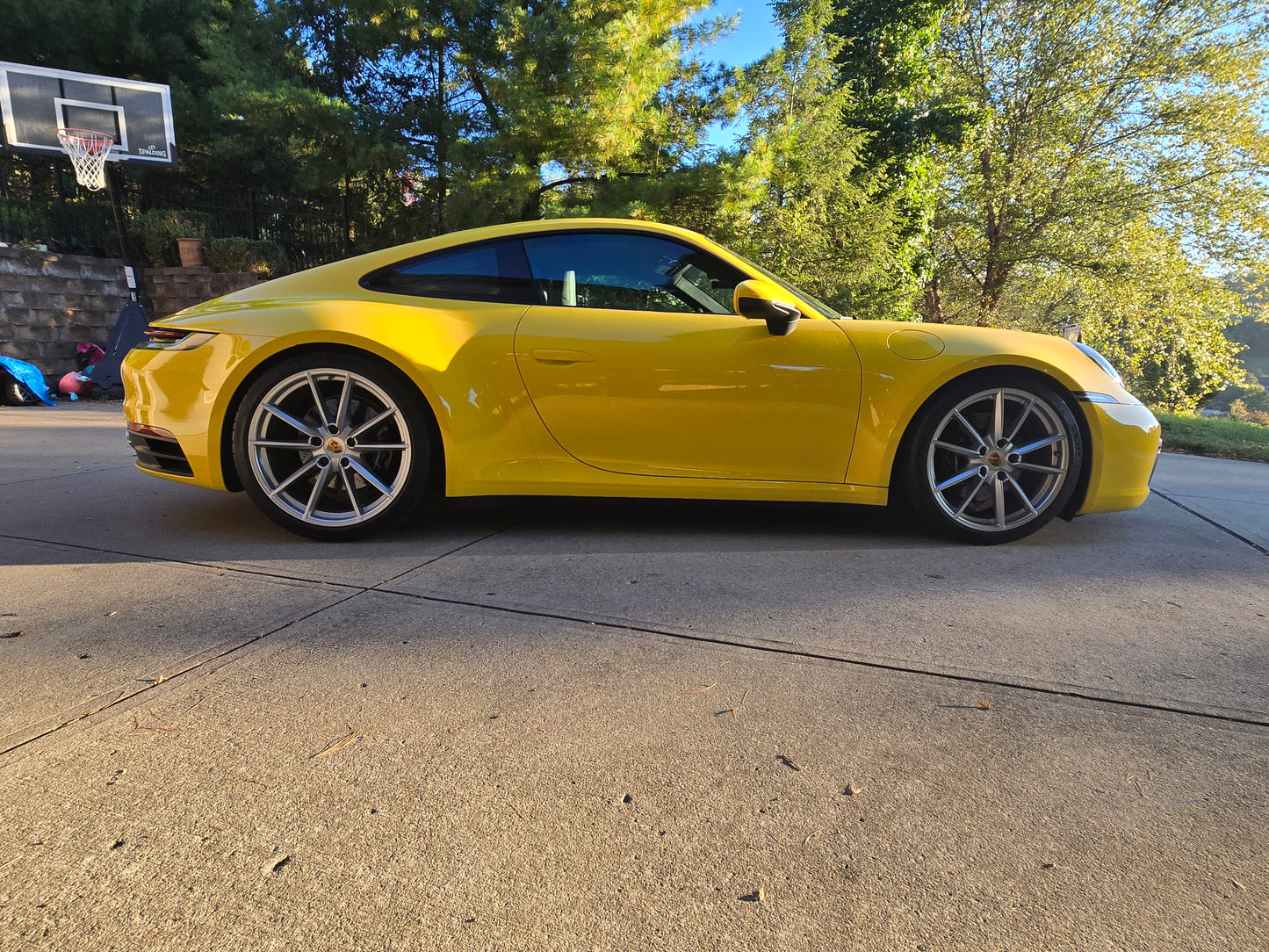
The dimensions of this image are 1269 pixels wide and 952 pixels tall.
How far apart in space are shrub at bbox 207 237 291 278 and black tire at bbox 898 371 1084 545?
1321 cm

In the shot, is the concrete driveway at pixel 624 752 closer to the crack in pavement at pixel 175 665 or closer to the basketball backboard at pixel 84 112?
the crack in pavement at pixel 175 665

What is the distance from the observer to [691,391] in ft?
9.46

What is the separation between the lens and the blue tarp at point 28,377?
8656 millimetres

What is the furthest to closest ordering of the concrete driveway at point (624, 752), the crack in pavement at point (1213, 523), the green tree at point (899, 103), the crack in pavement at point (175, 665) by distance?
1. the green tree at point (899, 103)
2. the crack in pavement at point (1213, 523)
3. the crack in pavement at point (175, 665)
4. the concrete driveway at point (624, 752)

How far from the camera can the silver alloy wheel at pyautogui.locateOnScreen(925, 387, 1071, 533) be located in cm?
301

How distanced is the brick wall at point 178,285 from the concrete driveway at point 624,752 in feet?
39.2

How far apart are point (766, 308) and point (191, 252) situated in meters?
13.3

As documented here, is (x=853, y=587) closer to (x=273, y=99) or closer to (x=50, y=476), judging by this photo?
(x=50, y=476)

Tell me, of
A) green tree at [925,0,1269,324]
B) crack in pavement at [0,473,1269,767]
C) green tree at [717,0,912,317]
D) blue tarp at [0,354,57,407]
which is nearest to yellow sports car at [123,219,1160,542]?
A: crack in pavement at [0,473,1269,767]

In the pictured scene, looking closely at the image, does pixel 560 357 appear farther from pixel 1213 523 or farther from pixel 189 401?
pixel 1213 523

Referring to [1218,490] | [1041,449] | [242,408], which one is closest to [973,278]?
[1218,490]

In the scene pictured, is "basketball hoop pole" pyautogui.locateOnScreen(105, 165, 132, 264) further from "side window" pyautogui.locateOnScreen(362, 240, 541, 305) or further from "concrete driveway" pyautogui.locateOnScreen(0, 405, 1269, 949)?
"concrete driveway" pyautogui.locateOnScreen(0, 405, 1269, 949)

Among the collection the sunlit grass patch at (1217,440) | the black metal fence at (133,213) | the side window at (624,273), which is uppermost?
the black metal fence at (133,213)

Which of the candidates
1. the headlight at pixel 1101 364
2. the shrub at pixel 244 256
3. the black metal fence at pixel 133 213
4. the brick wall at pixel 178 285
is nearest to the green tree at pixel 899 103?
the black metal fence at pixel 133 213
